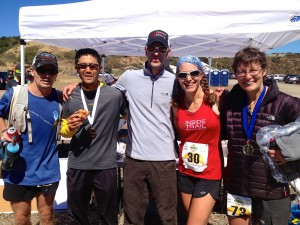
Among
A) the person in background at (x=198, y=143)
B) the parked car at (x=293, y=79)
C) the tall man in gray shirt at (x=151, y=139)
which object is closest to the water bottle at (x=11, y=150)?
the tall man in gray shirt at (x=151, y=139)

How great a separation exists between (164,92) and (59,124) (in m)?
0.93

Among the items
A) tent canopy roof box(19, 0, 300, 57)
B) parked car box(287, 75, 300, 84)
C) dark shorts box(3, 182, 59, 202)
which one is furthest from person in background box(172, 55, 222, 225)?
parked car box(287, 75, 300, 84)

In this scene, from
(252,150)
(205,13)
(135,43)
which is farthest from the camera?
(135,43)

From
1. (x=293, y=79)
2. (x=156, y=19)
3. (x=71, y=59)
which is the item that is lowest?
(x=156, y=19)

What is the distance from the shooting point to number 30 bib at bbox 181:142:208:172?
2.43 metres

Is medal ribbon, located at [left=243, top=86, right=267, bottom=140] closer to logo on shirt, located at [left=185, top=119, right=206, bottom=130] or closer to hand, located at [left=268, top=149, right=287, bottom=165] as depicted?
hand, located at [left=268, top=149, right=287, bottom=165]

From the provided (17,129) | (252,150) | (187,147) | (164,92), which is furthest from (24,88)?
(252,150)

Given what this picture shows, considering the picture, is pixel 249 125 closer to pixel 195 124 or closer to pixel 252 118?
pixel 252 118

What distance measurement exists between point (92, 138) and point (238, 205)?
127 cm

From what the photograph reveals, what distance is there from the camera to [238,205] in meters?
2.25

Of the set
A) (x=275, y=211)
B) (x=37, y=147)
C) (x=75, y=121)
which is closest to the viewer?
(x=275, y=211)

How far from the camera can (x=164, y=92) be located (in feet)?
8.67

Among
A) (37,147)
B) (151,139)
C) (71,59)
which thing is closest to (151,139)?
(151,139)

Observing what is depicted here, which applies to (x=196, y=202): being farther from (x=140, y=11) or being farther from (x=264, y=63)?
(x=140, y=11)
